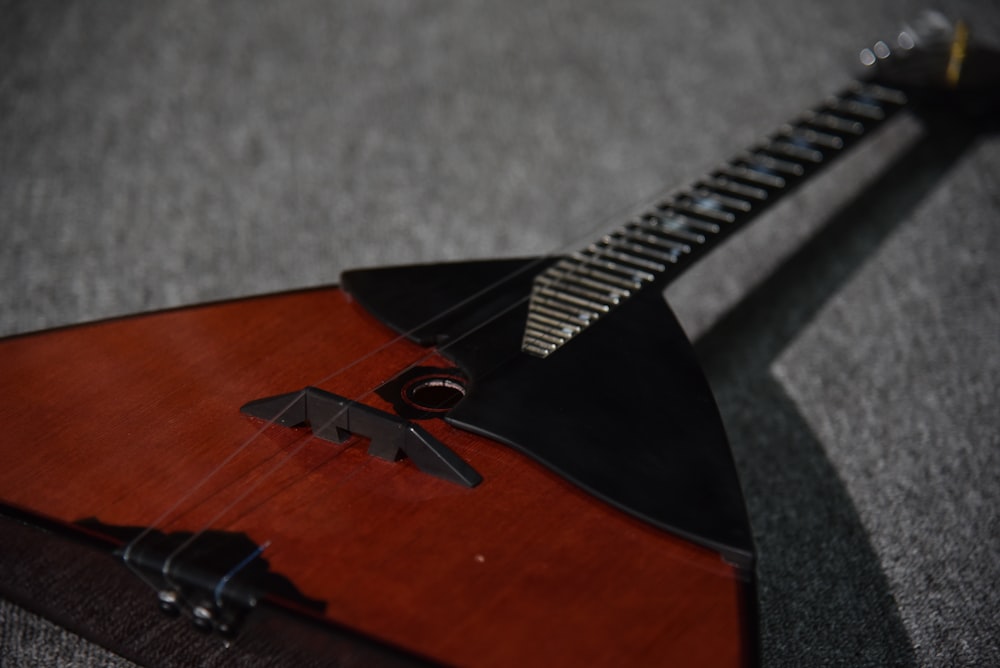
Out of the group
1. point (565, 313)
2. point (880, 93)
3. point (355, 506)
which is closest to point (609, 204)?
point (880, 93)

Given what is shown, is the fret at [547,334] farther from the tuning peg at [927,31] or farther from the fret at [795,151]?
the tuning peg at [927,31]

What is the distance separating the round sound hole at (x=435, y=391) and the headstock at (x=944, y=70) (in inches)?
29.4

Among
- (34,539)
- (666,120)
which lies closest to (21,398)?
(34,539)

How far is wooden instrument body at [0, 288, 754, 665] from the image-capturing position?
0.47m

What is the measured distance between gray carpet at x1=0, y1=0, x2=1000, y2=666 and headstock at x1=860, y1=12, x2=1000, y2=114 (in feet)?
0.25

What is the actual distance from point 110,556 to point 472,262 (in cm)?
37

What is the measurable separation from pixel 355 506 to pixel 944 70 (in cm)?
96

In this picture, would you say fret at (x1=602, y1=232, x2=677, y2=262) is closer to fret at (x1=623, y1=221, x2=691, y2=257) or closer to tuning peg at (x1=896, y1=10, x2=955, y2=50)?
fret at (x1=623, y1=221, x2=691, y2=257)

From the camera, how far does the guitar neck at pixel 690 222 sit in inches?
28.1

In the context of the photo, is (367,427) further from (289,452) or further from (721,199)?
(721,199)

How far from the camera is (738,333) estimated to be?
0.94 m

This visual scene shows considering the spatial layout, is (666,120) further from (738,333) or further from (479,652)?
(479,652)

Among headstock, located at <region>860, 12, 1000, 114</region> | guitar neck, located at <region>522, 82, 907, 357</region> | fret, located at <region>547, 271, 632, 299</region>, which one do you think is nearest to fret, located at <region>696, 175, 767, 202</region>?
guitar neck, located at <region>522, 82, 907, 357</region>

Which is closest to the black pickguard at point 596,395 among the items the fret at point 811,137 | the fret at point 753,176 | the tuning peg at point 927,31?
the fret at point 753,176
